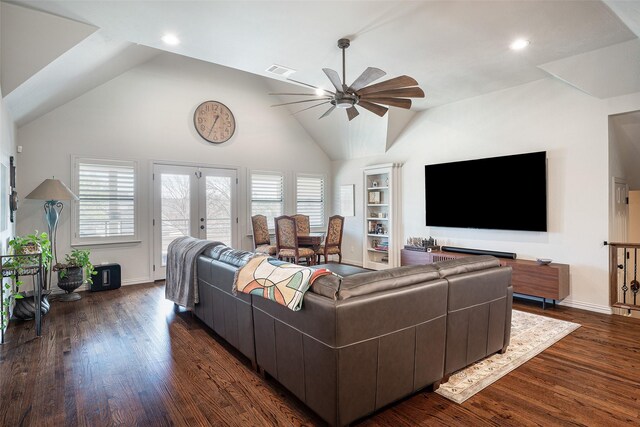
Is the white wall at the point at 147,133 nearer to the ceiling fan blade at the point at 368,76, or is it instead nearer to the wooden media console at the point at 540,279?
the ceiling fan blade at the point at 368,76

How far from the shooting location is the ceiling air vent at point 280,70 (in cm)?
412

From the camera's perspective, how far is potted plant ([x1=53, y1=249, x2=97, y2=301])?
15.0 feet

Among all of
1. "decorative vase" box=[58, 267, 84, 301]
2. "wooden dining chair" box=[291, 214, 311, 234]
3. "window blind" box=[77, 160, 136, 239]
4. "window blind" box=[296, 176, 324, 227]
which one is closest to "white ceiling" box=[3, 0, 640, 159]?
"window blind" box=[77, 160, 136, 239]

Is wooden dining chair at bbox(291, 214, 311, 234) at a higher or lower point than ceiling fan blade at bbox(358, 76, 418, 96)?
lower

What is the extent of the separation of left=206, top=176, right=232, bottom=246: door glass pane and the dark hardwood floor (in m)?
2.87

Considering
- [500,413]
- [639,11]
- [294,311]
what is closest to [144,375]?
[294,311]

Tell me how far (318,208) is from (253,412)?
19.2 ft

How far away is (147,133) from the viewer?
5617 mm

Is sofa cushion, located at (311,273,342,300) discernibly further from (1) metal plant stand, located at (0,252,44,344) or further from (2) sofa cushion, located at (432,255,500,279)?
(1) metal plant stand, located at (0,252,44,344)

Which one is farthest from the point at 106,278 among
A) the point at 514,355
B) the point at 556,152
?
the point at 556,152

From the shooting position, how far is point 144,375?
2547mm

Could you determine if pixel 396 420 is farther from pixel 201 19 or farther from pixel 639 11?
pixel 201 19

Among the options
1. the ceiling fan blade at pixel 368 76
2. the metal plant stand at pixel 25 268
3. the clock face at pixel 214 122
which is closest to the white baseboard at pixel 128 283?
the metal plant stand at pixel 25 268

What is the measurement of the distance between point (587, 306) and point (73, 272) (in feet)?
22.0
